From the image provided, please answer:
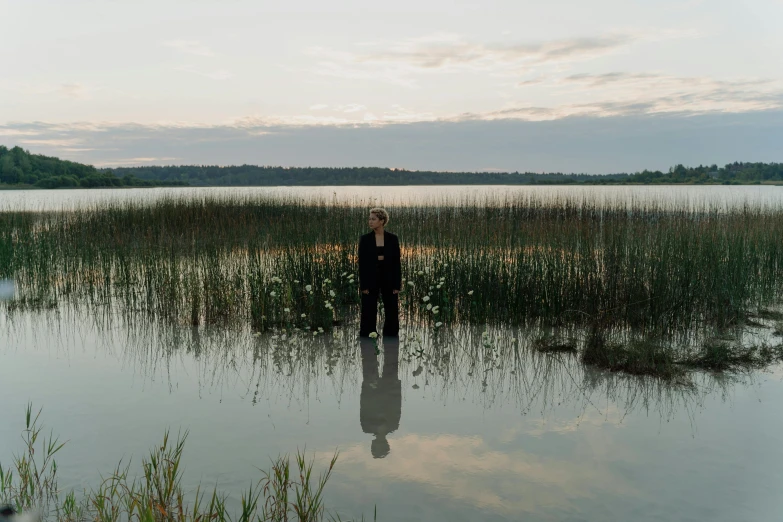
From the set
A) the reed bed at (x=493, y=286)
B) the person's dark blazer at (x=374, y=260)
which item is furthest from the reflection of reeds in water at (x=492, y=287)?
the person's dark blazer at (x=374, y=260)

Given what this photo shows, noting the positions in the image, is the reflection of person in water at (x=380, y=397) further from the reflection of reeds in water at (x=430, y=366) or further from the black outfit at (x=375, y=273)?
the black outfit at (x=375, y=273)

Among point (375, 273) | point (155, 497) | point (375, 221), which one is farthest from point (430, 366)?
point (155, 497)

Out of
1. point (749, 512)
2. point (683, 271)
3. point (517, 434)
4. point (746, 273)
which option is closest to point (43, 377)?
point (517, 434)

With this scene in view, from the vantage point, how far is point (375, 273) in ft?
22.9

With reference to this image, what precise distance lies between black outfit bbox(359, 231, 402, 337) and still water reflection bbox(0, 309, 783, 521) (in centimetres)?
47

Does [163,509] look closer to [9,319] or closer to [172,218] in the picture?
[9,319]

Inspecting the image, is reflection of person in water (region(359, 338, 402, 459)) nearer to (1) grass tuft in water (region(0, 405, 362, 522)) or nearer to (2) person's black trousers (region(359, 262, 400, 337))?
(2) person's black trousers (region(359, 262, 400, 337))

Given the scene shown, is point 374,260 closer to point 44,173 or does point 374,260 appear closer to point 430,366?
point 430,366

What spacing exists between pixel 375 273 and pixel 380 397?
1.88m

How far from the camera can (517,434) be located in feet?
15.1

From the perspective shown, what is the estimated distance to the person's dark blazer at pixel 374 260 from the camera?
692 cm

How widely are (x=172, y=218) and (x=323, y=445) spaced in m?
15.6

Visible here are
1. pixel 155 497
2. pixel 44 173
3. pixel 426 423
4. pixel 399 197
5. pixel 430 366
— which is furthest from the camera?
pixel 44 173

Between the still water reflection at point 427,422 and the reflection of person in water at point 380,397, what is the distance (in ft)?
0.07
